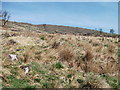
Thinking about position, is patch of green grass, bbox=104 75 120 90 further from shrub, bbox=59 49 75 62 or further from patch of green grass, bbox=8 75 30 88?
patch of green grass, bbox=8 75 30 88

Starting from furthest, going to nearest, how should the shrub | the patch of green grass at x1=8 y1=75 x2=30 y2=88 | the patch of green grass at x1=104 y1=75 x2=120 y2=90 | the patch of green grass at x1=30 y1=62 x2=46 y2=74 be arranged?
1. the shrub
2. the patch of green grass at x1=30 y1=62 x2=46 y2=74
3. the patch of green grass at x1=104 y1=75 x2=120 y2=90
4. the patch of green grass at x1=8 y1=75 x2=30 y2=88

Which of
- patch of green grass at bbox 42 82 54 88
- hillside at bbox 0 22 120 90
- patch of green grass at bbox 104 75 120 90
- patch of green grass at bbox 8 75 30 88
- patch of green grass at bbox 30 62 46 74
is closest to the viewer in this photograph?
patch of green grass at bbox 8 75 30 88

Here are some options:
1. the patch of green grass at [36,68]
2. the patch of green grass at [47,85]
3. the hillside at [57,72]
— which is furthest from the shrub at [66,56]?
the patch of green grass at [47,85]

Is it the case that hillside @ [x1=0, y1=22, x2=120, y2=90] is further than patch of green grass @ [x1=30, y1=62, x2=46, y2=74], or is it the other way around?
patch of green grass @ [x1=30, y1=62, x2=46, y2=74]

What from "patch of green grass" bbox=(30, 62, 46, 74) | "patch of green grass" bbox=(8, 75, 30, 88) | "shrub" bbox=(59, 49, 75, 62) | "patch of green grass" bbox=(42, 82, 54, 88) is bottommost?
"patch of green grass" bbox=(42, 82, 54, 88)

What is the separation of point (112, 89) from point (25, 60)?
360 cm

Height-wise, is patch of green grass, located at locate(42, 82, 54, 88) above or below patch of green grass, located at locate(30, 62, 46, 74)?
below

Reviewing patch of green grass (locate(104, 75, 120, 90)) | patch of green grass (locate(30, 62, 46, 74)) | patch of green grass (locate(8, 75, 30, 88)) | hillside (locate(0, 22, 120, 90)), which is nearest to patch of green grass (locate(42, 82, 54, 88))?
hillside (locate(0, 22, 120, 90))

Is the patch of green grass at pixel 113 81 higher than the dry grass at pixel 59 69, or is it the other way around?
the dry grass at pixel 59 69

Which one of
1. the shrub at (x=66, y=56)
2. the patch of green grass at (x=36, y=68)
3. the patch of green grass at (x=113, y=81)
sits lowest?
the patch of green grass at (x=113, y=81)

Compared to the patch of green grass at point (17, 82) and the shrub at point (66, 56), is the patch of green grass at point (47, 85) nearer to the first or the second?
the patch of green grass at point (17, 82)

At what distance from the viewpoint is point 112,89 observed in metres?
5.06

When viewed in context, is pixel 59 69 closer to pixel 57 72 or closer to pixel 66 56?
pixel 57 72

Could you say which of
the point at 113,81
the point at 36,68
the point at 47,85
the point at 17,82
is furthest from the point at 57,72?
the point at 113,81
